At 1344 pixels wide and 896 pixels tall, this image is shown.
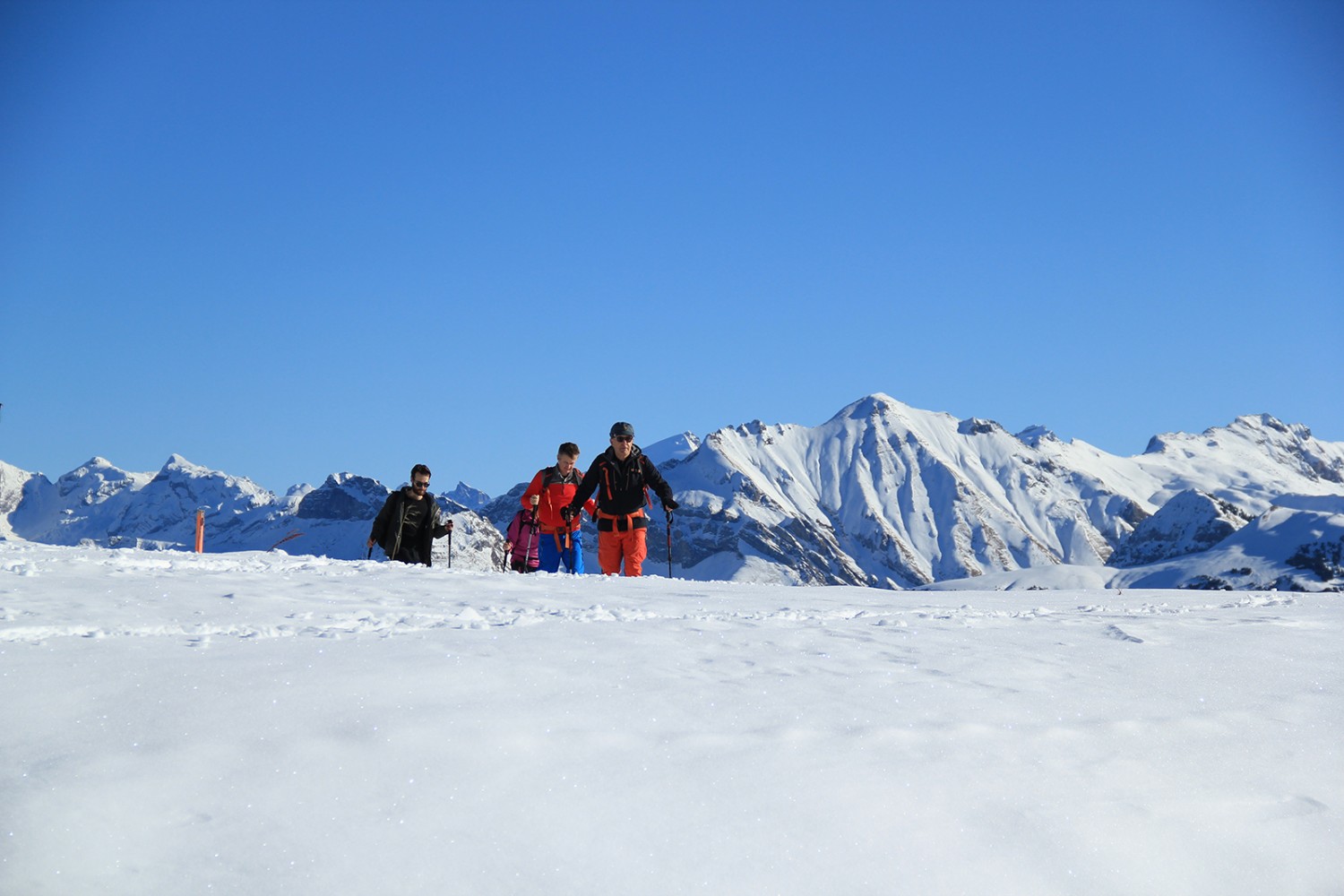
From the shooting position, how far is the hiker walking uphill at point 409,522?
548 inches

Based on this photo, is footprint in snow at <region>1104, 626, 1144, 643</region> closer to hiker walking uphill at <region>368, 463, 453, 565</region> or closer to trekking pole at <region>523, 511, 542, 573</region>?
hiker walking uphill at <region>368, 463, 453, 565</region>

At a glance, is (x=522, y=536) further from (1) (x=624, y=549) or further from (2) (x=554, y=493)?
(1) (x=624, y=549)

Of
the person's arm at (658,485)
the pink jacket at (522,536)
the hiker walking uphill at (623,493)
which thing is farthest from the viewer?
the pink jacket at (522,536)

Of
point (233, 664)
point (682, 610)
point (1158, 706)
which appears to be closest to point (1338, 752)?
point (1158, 706)

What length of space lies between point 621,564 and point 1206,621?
7.33 meters

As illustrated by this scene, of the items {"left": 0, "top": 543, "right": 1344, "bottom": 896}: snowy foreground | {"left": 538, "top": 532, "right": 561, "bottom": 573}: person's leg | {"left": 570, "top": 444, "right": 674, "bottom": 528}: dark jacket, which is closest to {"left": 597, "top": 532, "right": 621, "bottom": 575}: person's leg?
{"left": 570, "top": 444, "right": 674, "bottom": 528}: dark jacket

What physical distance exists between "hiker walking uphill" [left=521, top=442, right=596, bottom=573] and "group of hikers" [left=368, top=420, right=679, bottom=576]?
0.01 m

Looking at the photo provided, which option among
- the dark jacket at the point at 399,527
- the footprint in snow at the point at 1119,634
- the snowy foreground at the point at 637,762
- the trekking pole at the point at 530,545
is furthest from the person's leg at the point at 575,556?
the footprint in snow at the point at 1119,634

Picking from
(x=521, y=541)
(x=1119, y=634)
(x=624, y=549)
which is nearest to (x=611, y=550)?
(x=624, y=549)

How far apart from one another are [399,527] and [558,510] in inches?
80.9

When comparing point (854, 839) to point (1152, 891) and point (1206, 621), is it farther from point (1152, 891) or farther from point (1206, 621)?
point (1206, 621)

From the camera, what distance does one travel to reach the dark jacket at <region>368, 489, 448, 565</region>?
13891 mm

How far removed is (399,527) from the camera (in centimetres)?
1395

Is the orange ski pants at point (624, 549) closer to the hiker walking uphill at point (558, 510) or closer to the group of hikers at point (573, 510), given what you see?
the group of hikers at point (573, 510)
